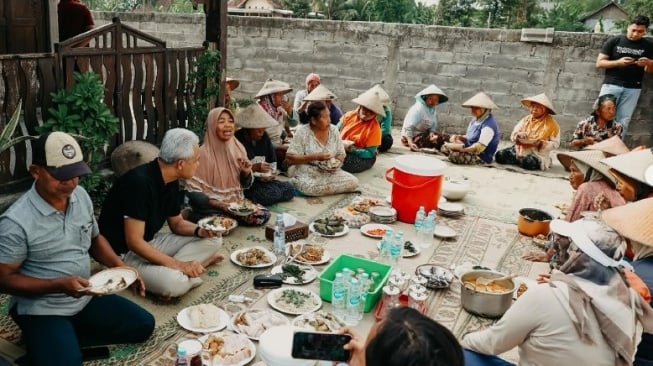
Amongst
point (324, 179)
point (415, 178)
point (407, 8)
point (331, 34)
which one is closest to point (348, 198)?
point (324, 179)

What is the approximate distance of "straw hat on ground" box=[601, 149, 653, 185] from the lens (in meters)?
4.09

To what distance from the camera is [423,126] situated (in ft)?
27.9

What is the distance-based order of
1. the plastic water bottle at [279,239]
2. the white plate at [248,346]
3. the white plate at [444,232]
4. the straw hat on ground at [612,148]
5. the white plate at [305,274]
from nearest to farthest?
the white plate at [248,346]
the white plate at [305,274]
the plastic water bottle at [279,239]
the white plate at [444,232]
the straw hat on ground at [612,148]

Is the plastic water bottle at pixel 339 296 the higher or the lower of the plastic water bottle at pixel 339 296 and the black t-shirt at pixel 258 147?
the lower

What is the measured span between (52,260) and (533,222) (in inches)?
164

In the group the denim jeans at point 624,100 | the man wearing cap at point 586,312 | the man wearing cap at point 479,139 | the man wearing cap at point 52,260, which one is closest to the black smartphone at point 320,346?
the man wearing cap at point 586,312

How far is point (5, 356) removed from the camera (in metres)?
2.94

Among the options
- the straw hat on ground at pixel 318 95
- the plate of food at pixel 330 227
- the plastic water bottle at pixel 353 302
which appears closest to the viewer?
the plastic water bottle at pixel 353 302

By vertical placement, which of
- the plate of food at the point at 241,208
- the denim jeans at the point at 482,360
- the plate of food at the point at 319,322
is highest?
the denim jeans at the point at 482,360

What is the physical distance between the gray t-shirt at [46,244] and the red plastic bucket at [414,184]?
10.0 ft

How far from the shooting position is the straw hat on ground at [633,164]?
13.4 ft

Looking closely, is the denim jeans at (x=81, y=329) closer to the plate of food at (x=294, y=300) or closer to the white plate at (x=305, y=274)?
the plate of food at (x=294, y=300)

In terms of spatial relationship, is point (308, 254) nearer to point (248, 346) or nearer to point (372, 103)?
point (248, 346)

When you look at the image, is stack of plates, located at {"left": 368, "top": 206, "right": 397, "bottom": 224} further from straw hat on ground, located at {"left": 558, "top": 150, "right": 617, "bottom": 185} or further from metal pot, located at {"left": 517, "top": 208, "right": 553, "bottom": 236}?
straw hat on ground, located at {"left": 558, "top": 150, "right": 617, "bottom": 185}
